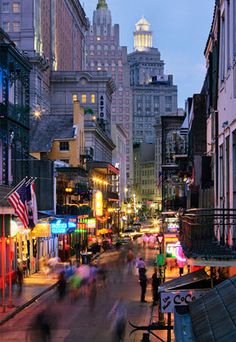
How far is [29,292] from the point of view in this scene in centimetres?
3603

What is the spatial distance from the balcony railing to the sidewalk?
1473cm

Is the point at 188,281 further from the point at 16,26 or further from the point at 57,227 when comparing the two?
the point at 16,26

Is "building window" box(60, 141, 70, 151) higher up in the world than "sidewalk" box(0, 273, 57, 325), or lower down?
higher up

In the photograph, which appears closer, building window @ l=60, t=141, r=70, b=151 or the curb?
the curb

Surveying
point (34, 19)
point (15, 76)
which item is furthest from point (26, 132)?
point (34, 19)

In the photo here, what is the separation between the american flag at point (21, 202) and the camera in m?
28.7

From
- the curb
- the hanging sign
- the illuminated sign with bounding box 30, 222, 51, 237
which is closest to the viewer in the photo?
the hanging sign

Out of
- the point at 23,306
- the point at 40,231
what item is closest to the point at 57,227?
the point at 40,231

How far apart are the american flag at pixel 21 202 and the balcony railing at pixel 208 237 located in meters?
15.8

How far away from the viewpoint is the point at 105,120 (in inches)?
5758

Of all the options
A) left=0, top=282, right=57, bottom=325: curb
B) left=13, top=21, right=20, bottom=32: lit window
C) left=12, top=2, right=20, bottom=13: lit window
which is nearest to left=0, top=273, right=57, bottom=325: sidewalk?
left=0, top=282, right=57, bottom=325: curb

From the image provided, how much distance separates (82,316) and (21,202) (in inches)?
202

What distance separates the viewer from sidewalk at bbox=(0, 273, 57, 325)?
2848 centimetres

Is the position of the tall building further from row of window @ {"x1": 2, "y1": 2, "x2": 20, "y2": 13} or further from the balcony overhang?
the balcony overhang
